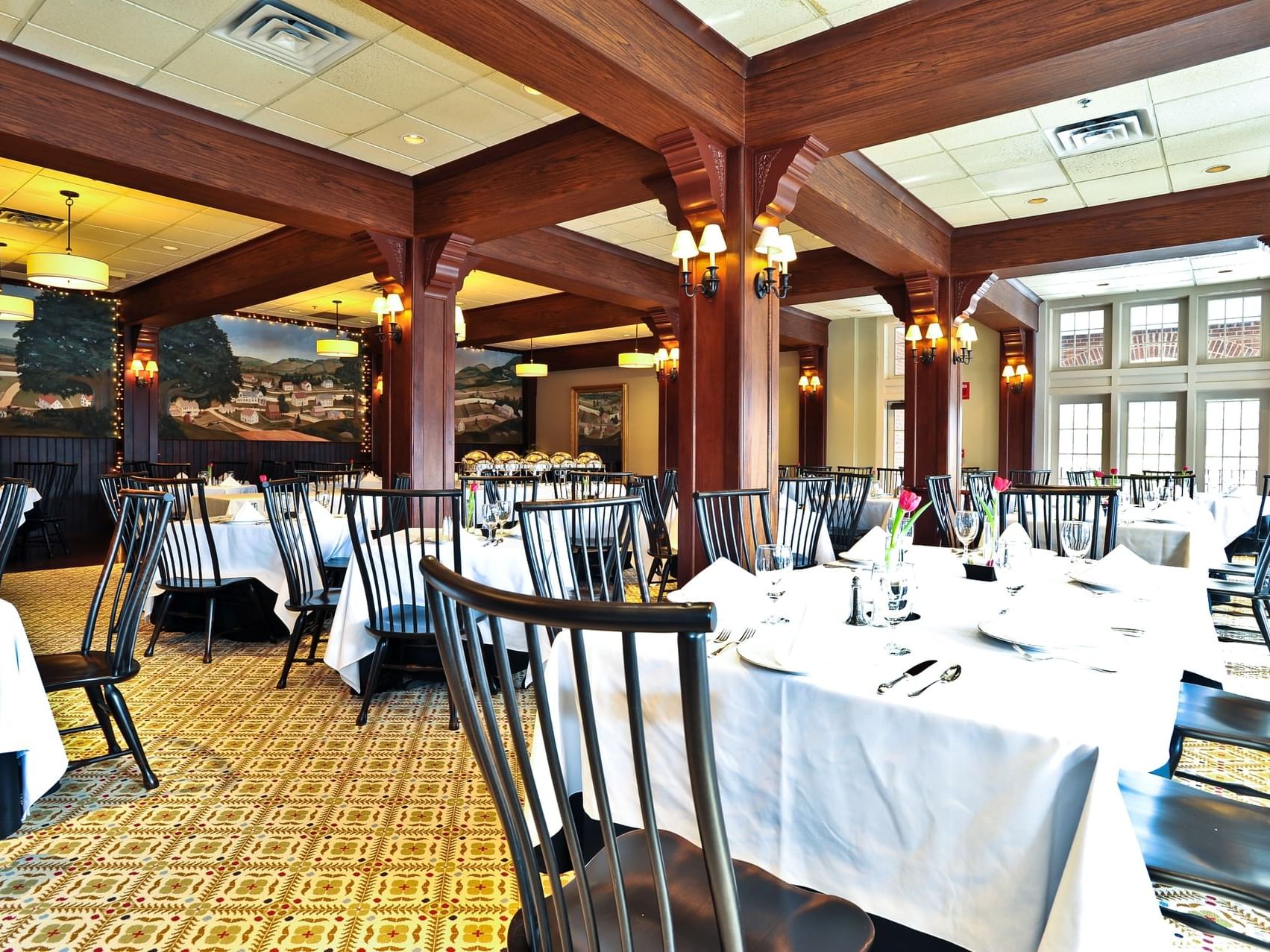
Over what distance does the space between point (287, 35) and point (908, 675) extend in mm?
4511

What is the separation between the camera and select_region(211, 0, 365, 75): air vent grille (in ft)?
13.0

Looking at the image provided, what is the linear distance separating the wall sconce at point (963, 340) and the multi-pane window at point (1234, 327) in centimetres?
460

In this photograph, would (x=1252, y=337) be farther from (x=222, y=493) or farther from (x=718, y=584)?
(x=222, y=493)

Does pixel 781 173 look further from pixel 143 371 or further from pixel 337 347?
pixel 143 371

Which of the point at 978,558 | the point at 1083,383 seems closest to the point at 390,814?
the point at 978,558

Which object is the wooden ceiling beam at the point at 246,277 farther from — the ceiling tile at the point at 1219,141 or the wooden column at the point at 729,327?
the ceiling tile at the point at 1219,141

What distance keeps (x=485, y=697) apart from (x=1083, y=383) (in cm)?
1222

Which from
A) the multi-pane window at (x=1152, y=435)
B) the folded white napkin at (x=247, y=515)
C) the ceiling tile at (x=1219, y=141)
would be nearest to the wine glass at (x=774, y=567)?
the folded white napkin at (x=247, y=515)

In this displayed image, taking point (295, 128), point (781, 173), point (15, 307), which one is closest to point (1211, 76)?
point (781, 173)

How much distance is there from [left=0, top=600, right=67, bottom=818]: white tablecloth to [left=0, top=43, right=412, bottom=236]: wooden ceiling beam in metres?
3.58

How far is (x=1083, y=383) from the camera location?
11.1 meters

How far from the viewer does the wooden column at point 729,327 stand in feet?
14.9

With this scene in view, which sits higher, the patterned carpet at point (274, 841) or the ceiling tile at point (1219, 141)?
the ceiling tile at point (1219, 141)

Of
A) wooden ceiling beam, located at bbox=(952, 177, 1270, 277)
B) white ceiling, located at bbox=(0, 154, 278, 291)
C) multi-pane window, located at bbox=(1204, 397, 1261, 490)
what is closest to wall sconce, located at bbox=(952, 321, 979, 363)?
wooden ceiling beam, located at bbox=(952, 177, 1270, 277)
